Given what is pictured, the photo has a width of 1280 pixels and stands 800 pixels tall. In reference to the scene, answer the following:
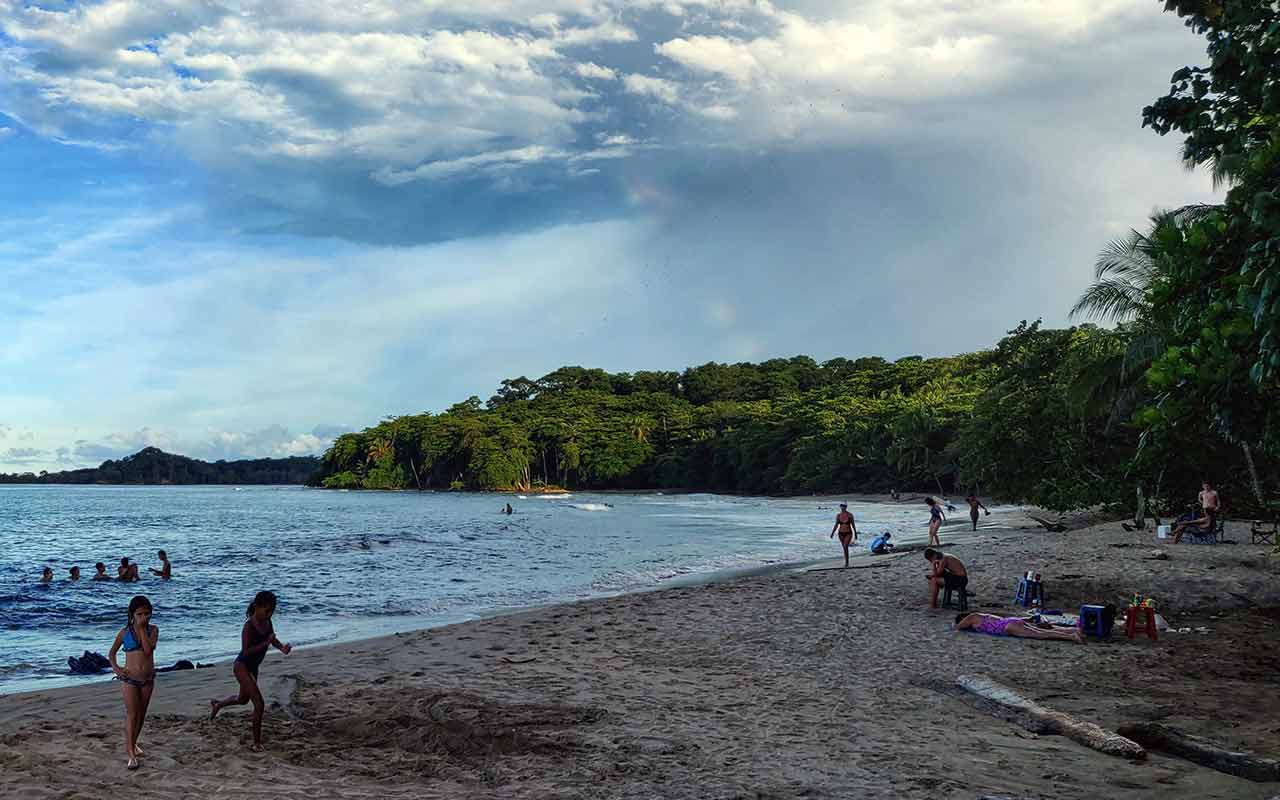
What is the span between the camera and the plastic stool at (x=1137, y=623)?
10617mm

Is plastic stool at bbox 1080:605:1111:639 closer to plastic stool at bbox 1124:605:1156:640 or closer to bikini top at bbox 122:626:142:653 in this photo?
plastic stool at bbox 1124:605:1156:640

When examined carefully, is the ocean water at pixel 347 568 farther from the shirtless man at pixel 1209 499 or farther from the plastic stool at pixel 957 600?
the shirtless man at pixel 1209 499

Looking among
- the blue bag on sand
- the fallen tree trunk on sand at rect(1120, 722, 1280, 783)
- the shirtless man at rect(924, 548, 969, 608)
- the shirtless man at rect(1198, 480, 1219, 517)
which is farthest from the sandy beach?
the shirtless man at rect(1198, 480, 1219, 517)

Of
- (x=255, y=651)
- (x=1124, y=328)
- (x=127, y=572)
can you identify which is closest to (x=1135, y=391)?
(x=1124, y=328)

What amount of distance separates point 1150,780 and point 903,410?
2643 inches

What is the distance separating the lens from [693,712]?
789 cm

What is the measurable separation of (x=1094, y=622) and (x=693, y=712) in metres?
5.59

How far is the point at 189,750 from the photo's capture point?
277 inches

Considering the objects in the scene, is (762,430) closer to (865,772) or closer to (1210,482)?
(1210,482)

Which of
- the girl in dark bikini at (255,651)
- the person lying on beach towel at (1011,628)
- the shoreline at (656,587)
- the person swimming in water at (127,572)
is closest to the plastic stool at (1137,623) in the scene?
the person lying on beach towel at (1011,628)

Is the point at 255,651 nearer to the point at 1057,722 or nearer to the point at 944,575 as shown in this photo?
the point at 1057,722

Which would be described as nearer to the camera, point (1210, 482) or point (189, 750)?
point (189, 750)

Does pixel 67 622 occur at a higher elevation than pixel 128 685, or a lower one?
lower

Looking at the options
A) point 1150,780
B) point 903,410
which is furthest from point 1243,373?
point 903,410
